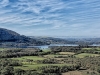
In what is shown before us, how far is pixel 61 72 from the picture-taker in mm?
70250

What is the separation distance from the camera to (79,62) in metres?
87.3

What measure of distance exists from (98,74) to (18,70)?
2387 cm

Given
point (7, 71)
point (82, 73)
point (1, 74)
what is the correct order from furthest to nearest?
point (82, 73) < point (7, 71) < point (1, 74)

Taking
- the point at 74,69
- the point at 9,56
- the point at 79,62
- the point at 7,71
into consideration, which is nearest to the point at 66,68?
the point at 74,69

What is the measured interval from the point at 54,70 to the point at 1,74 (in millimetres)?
19032

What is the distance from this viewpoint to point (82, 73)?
67.6 m

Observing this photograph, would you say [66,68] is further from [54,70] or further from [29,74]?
[29,74]

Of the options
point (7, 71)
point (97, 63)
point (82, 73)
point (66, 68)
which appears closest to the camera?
point (7, 71)

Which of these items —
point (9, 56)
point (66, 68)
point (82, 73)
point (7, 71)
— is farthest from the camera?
point (9, 56)

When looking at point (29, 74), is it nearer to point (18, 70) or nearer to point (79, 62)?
point (18, 70)

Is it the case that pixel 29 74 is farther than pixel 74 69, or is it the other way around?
pixel 74 69

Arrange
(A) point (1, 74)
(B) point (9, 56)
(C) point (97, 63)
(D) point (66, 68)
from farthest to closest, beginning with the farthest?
(B) point (9, 56) → (C) point (97, 63) → (D) point (66, 68) → (A) point (1, 74)

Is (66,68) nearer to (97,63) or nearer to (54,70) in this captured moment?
(54,70)

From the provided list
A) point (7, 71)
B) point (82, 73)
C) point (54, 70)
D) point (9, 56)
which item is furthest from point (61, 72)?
point (9, 56)
